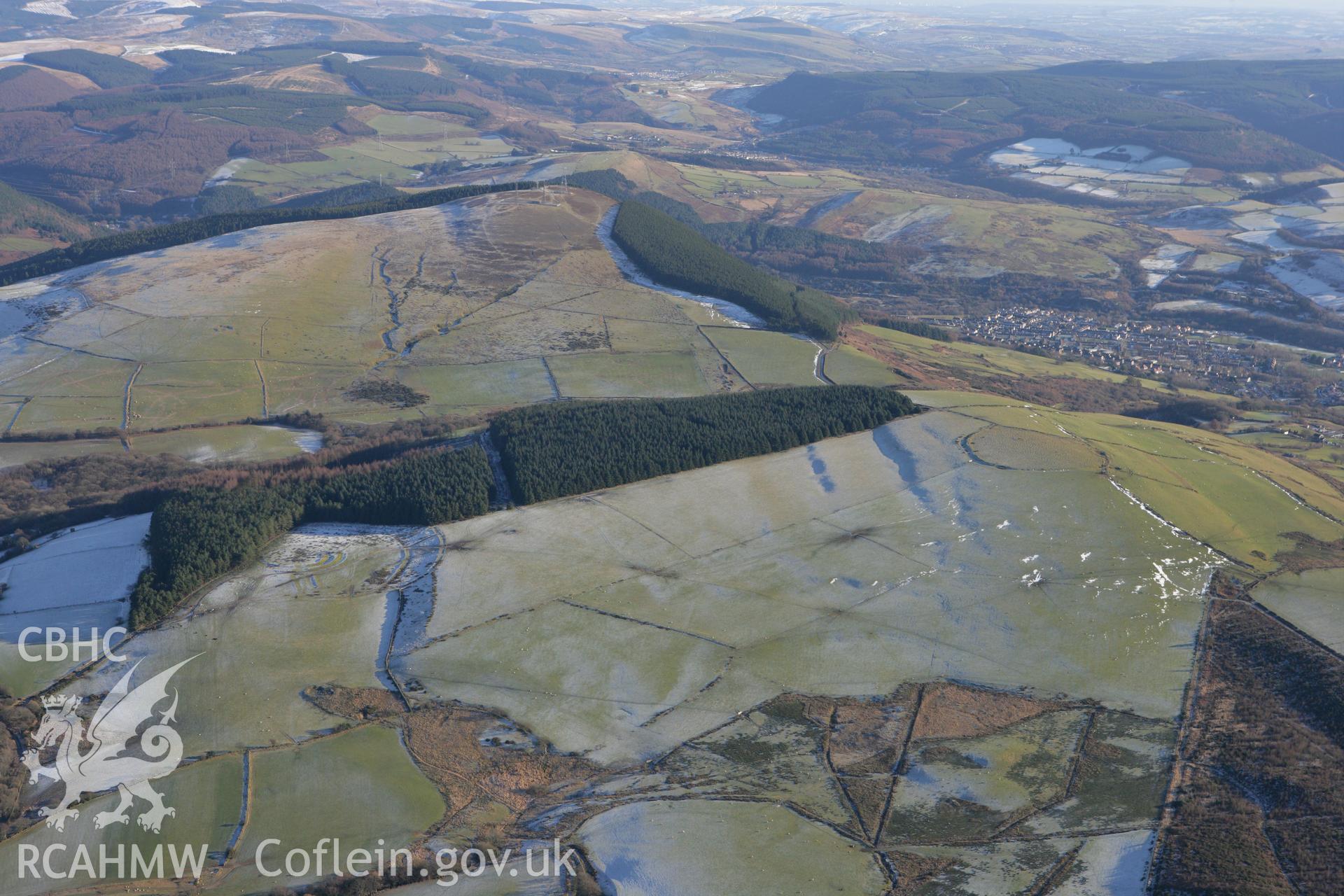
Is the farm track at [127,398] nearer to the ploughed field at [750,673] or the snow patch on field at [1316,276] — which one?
the ploughed field at [750,673]

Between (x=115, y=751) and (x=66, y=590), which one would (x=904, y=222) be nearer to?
(x=66, y=590)

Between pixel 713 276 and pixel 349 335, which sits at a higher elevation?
pixel 713 276

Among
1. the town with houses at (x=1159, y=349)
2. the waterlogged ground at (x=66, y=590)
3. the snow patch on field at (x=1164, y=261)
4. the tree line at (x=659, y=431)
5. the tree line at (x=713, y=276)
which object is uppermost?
the tree line at (x=713, y=276)

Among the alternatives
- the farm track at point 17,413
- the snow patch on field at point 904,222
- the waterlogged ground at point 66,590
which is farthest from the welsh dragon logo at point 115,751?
the snow patch on field at point 904,222

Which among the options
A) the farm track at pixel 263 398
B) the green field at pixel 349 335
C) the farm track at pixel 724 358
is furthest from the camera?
the farm track at pixel 724 358

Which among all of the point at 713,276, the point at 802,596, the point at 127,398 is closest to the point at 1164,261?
the point at 713,276

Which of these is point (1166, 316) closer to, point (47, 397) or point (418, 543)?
point (418, 543)

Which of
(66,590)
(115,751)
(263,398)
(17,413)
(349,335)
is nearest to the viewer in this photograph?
(115,751)
